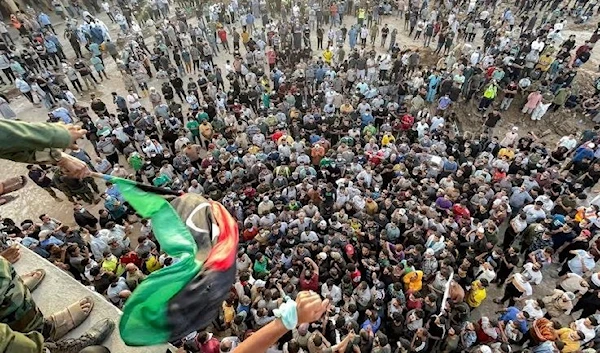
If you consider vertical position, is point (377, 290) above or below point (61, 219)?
above

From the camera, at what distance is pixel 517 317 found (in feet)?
27.6

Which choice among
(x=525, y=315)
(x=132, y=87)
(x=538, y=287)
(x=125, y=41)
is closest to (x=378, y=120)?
(x=538, y=287)

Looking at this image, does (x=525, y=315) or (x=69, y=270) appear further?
(x=69, y=270)

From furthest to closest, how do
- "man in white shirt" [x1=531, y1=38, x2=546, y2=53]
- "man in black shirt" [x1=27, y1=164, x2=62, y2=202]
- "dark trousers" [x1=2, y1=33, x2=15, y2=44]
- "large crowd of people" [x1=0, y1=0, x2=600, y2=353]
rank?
"dark trousers" [x1=2, y1=33, x2=15, y2=44] → "man in white shirt" [x1=531, y1=38, x2=546, y2=53] → "man in black shirt" [x1=27, y1=164, x2=62, y2=202] → "large crowd of people" [x1=0, y1=0, x2=600, y2=353]

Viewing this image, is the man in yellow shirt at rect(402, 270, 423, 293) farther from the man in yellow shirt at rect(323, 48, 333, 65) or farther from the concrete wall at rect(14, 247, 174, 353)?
the man in yellow shirt at rect(323, 48, 333, 65)

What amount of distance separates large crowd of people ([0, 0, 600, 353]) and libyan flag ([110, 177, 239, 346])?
1.63 m

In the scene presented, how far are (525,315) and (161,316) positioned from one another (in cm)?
815

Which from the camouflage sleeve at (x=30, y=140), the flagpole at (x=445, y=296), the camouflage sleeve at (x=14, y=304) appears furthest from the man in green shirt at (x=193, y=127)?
the camouflage sleeve at (x=30, y=140)

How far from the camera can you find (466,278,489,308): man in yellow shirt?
29.6 feet

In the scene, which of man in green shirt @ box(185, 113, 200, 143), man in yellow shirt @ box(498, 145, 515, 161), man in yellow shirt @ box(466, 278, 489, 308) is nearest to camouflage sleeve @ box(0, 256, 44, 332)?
man in yellow shirt @ box(466, 278, 489, 308)

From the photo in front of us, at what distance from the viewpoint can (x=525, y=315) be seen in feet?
28.2

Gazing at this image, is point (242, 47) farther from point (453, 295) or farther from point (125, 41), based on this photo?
point (453, 295)

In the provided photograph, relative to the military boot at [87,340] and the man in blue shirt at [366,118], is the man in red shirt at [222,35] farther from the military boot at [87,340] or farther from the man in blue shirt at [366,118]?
the military boot at [87,340]

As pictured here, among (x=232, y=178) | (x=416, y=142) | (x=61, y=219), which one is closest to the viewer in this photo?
(x=232, y=178)
